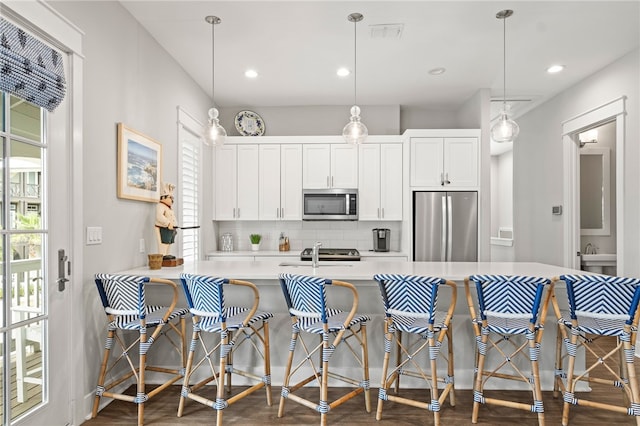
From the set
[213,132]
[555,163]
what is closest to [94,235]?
[213,132]

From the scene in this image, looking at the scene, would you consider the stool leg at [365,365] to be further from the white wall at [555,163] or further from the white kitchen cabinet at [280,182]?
the white wall at [555,163]

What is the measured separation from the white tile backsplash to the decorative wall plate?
46.8 inches

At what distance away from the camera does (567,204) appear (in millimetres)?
4723

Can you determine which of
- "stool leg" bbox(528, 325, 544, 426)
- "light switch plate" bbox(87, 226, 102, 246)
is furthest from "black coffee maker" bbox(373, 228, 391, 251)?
"light switch plate" bbox(87, 226, 102, 246)

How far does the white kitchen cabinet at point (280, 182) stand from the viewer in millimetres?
5078

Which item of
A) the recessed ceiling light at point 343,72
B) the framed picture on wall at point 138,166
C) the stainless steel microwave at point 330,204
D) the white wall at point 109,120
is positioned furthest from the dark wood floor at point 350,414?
the recessed ceiling light at point 343,72

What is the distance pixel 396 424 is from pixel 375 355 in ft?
1.86

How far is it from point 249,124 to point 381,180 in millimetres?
1877

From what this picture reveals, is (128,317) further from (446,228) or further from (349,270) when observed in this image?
(446,228)

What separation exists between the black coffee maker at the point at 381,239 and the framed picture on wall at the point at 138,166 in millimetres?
2701

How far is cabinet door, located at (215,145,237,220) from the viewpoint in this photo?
5121 millimetres

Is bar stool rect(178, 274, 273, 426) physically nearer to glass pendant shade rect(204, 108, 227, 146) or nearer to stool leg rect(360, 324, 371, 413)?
stool leg rect(360, 324, 371, 413)

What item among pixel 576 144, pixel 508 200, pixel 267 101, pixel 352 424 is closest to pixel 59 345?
pixel 352 424

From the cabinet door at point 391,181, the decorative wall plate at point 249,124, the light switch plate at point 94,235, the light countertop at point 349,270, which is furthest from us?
the decorative wall plate at point 249,124
